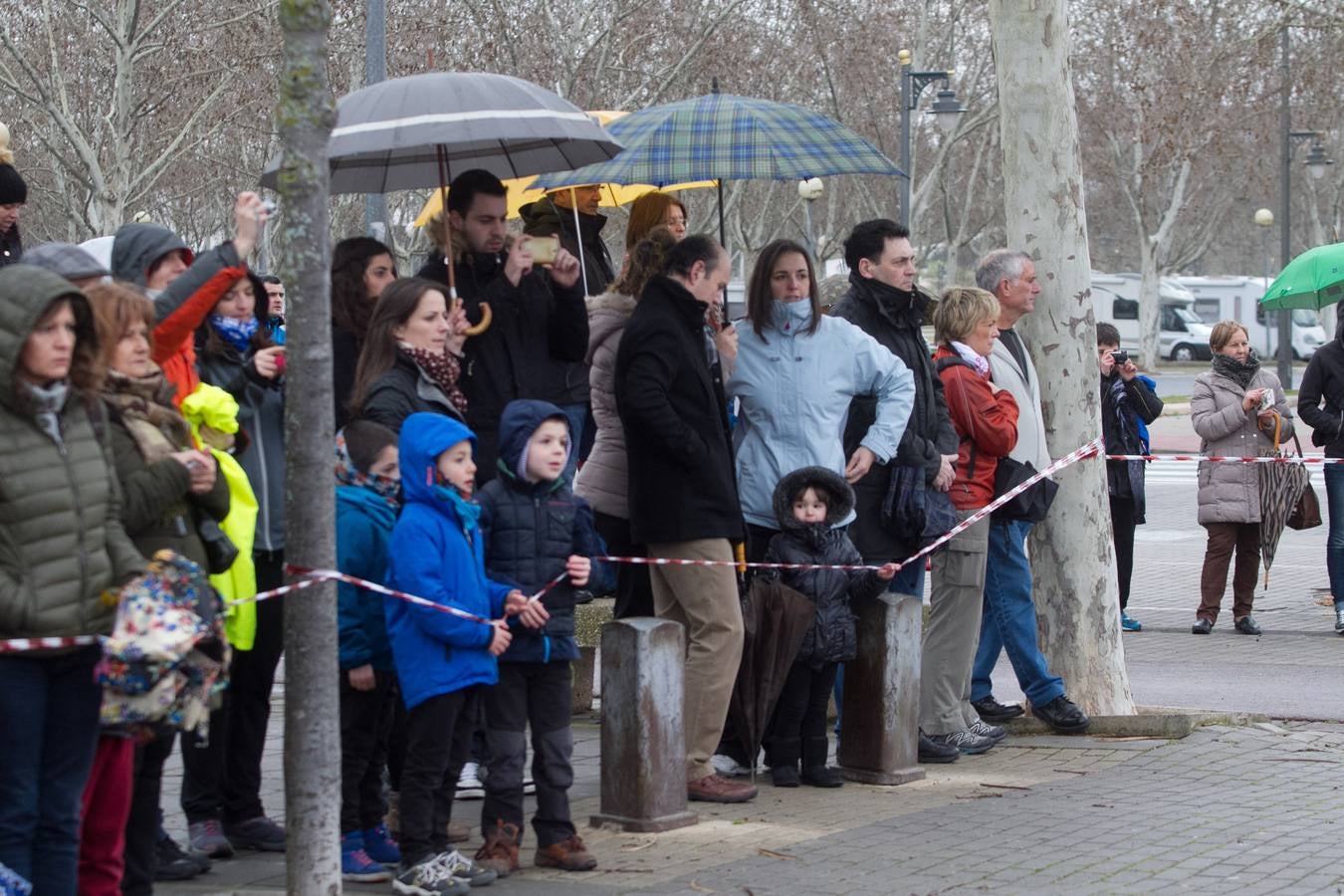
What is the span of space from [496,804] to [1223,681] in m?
5.74

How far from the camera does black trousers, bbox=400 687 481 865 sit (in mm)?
5758

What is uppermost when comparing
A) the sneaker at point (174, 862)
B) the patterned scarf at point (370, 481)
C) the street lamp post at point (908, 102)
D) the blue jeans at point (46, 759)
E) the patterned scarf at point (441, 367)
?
the street lamp post at point (908, 102)

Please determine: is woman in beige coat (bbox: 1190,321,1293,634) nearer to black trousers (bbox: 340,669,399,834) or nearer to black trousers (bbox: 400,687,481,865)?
black trousers (bbox: 340,669,399,834)

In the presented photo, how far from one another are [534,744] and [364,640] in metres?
0.66

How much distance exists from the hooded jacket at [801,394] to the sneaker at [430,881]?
240 cm

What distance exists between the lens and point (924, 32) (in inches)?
1681

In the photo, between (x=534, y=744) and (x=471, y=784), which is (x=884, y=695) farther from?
(x=534, y=744)

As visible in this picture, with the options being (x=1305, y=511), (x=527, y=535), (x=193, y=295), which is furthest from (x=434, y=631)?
(x=1305, y=511)

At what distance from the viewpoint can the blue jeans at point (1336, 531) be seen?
12.3 m

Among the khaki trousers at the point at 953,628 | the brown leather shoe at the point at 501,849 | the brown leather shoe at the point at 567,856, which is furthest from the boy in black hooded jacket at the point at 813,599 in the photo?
the brown leather shoe at the point at 501,849

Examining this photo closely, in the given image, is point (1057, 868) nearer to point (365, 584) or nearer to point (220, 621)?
point (365, 584)

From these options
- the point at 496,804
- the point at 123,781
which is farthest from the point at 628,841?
the point at 123,781

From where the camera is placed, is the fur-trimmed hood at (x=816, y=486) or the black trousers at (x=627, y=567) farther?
the black trousers at (x=627, y=567)

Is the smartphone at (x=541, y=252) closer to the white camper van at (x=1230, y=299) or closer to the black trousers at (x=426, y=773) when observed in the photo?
the black trousers at (x=426, y=773)
